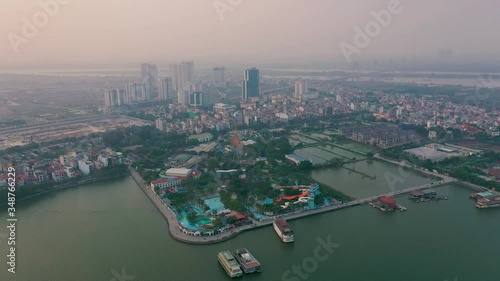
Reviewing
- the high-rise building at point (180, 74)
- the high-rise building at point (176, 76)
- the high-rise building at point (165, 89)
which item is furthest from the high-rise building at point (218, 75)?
the high-rise building at point (165, 89)

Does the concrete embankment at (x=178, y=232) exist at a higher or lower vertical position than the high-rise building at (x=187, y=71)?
lower

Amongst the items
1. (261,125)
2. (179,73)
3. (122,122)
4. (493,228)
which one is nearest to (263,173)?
(493,228)

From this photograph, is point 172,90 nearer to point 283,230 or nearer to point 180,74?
point 180,74

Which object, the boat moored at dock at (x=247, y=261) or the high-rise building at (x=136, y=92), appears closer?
the boat moored at dock at (x=247, y=261)

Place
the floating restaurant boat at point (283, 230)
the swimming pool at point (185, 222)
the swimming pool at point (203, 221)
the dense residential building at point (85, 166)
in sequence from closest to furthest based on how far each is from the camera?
the floating restaurant boat at point (283, 230), the swimming pool at point (185, 222), the swimming pool at point (203, 221), the dense residential building at point (85, 166)

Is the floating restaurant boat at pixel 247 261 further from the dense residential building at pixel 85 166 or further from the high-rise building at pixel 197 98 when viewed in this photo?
the high-rise building at pixel 197 98

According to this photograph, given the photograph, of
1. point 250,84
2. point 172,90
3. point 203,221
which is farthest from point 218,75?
point 203,221
